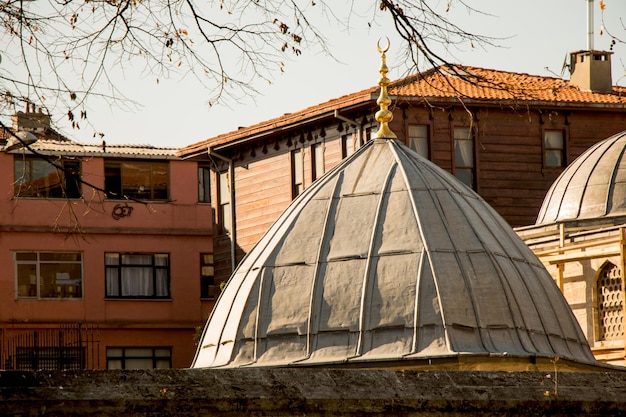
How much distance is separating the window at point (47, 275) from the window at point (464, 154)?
56.2 ft

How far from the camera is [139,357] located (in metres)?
63.6

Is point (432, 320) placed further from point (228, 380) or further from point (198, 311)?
point (198, 311)

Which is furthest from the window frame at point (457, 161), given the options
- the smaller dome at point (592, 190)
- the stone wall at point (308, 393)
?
the stone wall at point (308, 393)

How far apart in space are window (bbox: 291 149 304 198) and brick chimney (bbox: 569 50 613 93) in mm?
9939

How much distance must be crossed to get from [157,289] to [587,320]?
95.3 feet

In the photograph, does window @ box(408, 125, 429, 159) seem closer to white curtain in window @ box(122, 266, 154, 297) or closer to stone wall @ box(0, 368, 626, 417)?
white curtain in window @ box(122, 266, 154, 297)

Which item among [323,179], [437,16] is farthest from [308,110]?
[437,16]

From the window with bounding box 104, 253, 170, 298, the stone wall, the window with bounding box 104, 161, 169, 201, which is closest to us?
the stone wall

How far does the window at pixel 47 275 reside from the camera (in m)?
63.6

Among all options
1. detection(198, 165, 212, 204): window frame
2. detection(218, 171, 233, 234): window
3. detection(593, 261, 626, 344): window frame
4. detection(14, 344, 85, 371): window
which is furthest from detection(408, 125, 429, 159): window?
detection(593, 261, 626, 344): window frame

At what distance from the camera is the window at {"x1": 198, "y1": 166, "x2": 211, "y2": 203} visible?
223ft

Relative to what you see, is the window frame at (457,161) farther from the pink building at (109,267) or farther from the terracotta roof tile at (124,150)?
the terracotta roof tile at (124,150)

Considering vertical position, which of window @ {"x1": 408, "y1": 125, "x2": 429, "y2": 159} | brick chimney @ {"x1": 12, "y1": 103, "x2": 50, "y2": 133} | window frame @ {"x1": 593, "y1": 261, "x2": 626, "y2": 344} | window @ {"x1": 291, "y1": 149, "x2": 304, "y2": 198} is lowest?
window frame @ {"x1": 593, "y1": 261, "x2": 626, "y2": 344}

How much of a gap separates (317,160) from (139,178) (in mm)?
11669
